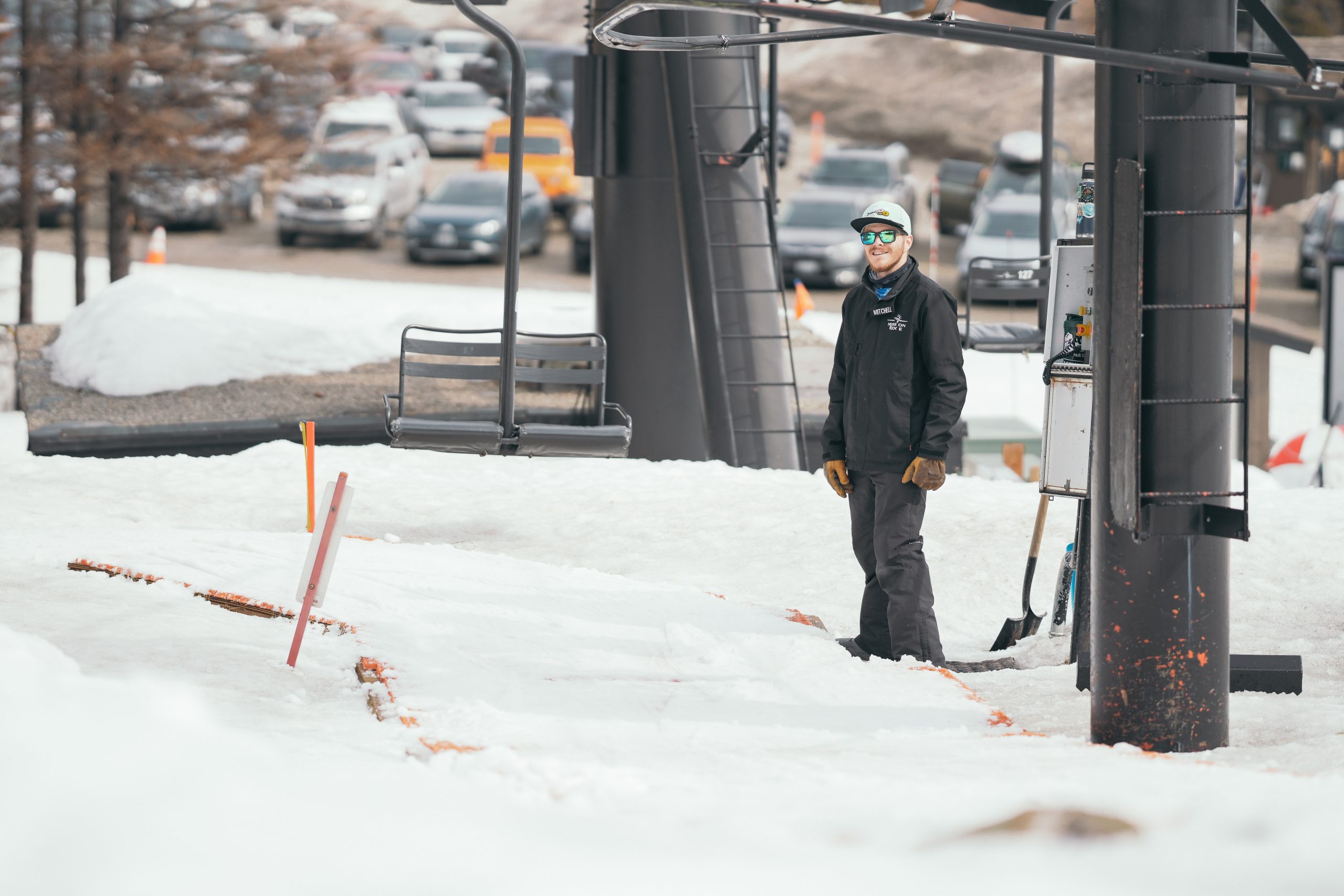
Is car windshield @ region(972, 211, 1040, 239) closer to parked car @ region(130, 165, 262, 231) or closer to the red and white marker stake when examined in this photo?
parked car @ region(130, 165, 262, 231)

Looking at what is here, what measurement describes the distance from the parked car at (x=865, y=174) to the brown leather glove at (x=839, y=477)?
23.9 m

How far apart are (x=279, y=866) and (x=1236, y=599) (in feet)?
18.0

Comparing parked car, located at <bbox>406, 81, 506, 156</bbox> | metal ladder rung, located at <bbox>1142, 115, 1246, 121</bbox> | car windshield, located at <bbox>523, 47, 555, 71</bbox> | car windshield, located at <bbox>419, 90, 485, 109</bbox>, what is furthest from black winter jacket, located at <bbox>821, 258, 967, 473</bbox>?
car windshield, located at <bbox>523, 47, 555, 71</bbox>

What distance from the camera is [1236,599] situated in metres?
7.75

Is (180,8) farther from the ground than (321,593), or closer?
farther from the ground

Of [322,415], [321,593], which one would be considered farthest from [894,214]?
[322,415]

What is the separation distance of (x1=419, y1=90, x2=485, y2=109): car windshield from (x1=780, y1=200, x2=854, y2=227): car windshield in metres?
13.4

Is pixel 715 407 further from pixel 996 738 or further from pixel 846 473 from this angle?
pixel 996 738

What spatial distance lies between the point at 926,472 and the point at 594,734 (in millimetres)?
1752

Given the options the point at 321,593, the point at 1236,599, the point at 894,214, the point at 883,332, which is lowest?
the point at 1236,599

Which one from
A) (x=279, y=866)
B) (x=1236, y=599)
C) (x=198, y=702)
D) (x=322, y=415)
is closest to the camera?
(x=279, y=866)

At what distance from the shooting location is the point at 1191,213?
4.61 meters

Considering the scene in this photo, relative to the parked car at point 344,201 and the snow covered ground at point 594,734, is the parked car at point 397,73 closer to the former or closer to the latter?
the parked car at point 344,201

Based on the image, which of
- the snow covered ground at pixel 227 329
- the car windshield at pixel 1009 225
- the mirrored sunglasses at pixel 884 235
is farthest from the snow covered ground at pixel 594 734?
the car windshield at pixel 1009 225
